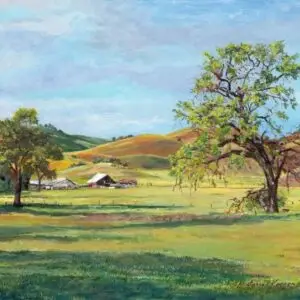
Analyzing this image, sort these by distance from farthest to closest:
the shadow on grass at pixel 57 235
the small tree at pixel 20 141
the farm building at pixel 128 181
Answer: the farm building at pixel 128 181
the small tree at pixel 20 141
the shadow on grass at pixel 57 235

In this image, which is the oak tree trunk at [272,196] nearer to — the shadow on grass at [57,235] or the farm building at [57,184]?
the shadow on grass at [57,235]

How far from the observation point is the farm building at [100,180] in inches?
6791

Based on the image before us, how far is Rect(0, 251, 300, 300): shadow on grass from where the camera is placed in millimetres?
20203

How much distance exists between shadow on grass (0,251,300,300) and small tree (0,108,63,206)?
5479cm

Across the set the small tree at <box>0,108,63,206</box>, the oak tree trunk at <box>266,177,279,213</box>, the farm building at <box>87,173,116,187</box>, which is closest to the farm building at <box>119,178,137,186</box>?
the farm building at <box>87,173,116,187</box>

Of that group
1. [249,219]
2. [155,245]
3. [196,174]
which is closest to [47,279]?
[155,245]

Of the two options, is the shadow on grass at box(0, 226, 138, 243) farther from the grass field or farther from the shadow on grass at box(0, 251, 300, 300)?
the shadow on grass at box(0, 251, 300, 300)

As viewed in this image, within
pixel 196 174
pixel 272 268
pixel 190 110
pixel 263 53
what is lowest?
pixel 272 268

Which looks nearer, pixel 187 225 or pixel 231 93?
pixel 187 225

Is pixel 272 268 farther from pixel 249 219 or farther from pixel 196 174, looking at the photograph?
pixel 196 174

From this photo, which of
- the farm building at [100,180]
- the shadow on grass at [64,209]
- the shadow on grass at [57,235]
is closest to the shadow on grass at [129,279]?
the shadow on grass at [57,235]

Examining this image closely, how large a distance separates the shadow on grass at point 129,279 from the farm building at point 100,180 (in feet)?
464

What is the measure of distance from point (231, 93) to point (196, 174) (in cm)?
747

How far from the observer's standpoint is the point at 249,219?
54281mm
